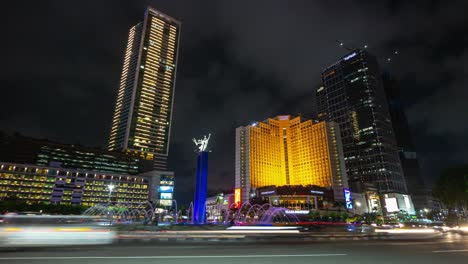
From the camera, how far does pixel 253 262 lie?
32.3 ft

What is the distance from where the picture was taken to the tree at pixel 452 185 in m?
66.2

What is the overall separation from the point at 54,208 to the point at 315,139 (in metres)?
134

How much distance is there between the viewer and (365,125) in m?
176

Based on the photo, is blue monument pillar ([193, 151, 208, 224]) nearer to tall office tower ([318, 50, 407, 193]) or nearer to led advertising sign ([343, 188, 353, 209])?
led advertising sign ([343, 188, 353, 209])

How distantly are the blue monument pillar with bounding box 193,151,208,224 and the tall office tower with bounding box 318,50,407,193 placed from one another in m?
140

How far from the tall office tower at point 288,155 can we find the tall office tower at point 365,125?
41658 millimetres

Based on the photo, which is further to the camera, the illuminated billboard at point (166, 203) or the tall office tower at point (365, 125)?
the illuminated billboard at point (166, 203)

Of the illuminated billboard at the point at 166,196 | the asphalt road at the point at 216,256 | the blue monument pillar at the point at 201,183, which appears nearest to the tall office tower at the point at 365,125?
the illuminated billboard at the point at 166,196

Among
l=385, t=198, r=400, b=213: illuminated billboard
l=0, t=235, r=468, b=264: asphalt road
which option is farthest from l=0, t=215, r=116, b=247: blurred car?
l=385, t=198, r=400, b=213: illuminated billboard

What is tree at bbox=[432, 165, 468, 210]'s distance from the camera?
217 ft

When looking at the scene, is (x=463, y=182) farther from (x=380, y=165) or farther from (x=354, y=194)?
(x=380, y=165)

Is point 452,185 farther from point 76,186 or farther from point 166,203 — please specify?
point 76,186

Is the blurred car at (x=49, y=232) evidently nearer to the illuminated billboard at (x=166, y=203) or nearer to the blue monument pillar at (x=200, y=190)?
the blue monument pillar at (x=200, y=190)

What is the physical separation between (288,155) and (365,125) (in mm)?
61463
